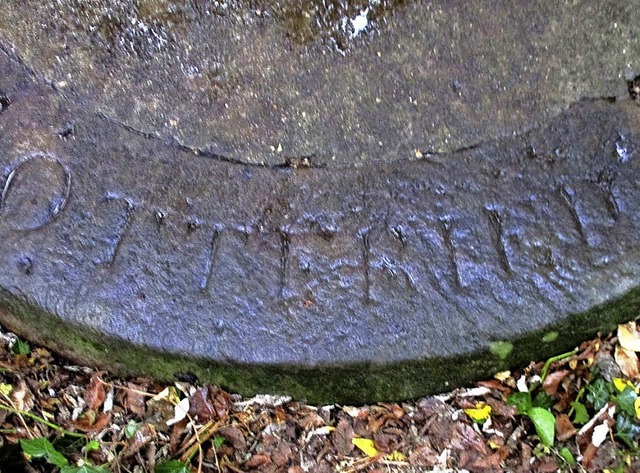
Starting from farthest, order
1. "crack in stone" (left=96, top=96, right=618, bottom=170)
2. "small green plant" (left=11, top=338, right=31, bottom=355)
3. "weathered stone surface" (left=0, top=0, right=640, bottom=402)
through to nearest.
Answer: "small green plant" (left=11, top=338, right=31, bottom=355) → "crack in stone" (left=96, top=96, right=618, bottom=170) → "weathered stone surface" (left=0, top=0, right=640, bottom=402)

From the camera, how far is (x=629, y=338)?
1664mm

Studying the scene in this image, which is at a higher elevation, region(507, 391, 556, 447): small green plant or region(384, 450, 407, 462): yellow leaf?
region(507, 391, 556, 447): small green plant

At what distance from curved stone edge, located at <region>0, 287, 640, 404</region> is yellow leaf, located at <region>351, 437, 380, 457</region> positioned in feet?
0.29

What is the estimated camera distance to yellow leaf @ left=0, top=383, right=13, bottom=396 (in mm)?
1677

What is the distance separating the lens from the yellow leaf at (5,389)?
1677mm

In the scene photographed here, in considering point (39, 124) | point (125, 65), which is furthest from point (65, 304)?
point (125, 65)

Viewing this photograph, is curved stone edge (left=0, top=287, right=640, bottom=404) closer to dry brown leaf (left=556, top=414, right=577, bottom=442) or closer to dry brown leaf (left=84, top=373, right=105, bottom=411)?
dry brown leaf (left=84, top=373, right=105, bottom=411)

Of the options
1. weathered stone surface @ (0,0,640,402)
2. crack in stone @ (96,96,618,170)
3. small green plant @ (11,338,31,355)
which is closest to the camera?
weathered stone surface @ (0,0,640,402)

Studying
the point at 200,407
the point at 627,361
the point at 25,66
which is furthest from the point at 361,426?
the point at 25,66

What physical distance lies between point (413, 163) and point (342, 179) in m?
0.15

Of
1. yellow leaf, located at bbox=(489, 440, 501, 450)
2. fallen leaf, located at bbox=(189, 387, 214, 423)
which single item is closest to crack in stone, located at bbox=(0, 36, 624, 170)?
fallen leaf, located at bbox=(189, 387, 214, 423)

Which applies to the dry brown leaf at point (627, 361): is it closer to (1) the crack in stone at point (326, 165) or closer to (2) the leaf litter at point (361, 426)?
(2) the leaf litter at point (361, 426)

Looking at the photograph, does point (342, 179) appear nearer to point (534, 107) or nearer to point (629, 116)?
point (534, 107)

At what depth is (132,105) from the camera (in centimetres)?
166
